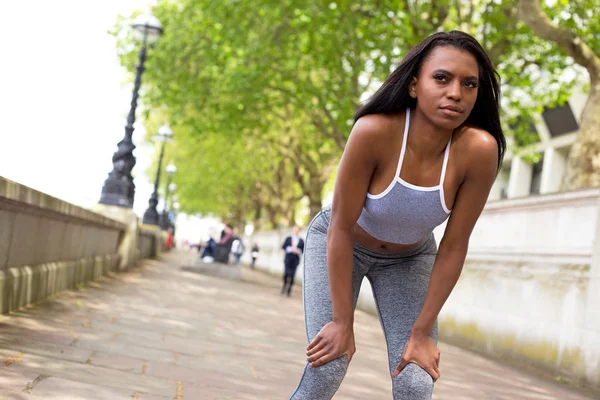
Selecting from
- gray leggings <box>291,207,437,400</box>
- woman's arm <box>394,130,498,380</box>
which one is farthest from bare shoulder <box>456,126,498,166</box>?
Result: gray leggings <box>291,207,437,400</box>

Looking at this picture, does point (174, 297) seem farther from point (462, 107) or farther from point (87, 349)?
point (462, 107)

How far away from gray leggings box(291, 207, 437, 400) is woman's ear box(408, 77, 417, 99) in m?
0.59

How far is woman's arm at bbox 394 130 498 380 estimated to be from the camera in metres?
3.11

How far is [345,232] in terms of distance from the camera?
3148 mm

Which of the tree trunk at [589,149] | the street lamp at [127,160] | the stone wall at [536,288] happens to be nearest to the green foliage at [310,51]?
the street lamp at [127,160]

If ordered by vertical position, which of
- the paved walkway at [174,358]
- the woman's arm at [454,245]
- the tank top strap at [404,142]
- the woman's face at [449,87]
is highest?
the woman's face at [449,87]

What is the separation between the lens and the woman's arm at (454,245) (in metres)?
3.11

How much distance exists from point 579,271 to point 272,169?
4270cm

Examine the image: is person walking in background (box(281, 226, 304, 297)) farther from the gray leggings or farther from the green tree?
the gray leggings

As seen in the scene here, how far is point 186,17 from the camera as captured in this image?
27172mm

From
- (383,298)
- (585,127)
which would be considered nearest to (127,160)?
(585,127)

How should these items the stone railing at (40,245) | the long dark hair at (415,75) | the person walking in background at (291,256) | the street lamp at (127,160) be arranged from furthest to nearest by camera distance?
1. the person walking in background at (291,256)
2. the street lamp at (127,160)
3. the stone railing at (40,245)
4. the long dark hair at (415,75)

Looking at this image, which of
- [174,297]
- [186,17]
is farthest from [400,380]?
[186,17]

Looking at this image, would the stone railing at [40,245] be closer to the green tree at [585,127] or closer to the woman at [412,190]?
the woman at [412,190]
